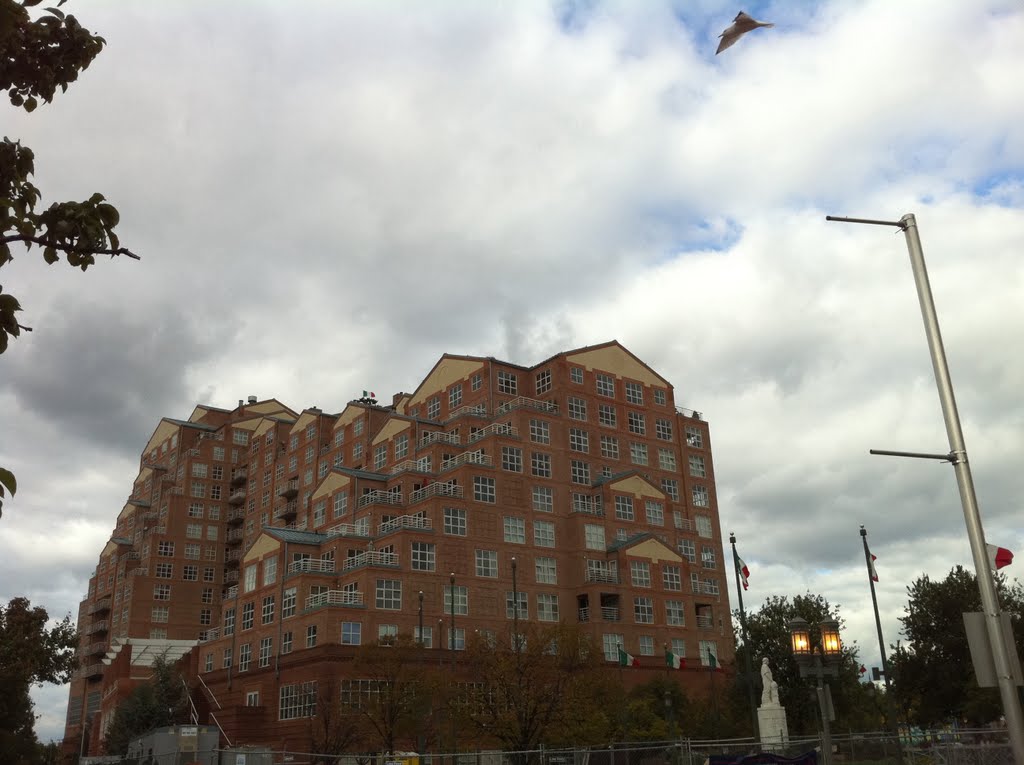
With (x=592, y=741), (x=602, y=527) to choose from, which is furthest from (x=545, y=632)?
(x=602, y=527)

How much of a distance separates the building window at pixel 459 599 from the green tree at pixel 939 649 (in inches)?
1169

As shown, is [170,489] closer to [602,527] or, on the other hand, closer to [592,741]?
[602,527]

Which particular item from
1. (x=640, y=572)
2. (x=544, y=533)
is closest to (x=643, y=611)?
(x=640, y=572)

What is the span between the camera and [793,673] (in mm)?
61875

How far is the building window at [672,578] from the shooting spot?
77.2m

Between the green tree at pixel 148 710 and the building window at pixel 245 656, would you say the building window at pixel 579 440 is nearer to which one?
the building window at pixel 245 656

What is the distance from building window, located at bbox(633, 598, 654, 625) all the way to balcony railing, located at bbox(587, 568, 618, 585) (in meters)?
2.36

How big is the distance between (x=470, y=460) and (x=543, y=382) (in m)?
12.8

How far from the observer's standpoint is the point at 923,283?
48.8ft

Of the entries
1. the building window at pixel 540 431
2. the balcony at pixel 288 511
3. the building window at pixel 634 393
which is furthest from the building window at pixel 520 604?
the balcony at pixel 288 511

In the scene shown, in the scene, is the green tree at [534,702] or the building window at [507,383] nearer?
the green tree at [534,702]

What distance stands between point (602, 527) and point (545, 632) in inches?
1119

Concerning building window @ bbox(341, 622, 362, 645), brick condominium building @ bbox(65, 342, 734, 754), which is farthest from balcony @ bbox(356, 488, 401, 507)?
building window @ bbox(341, 622, 362, 645)

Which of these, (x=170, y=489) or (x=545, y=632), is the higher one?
(x=170, y=489)
